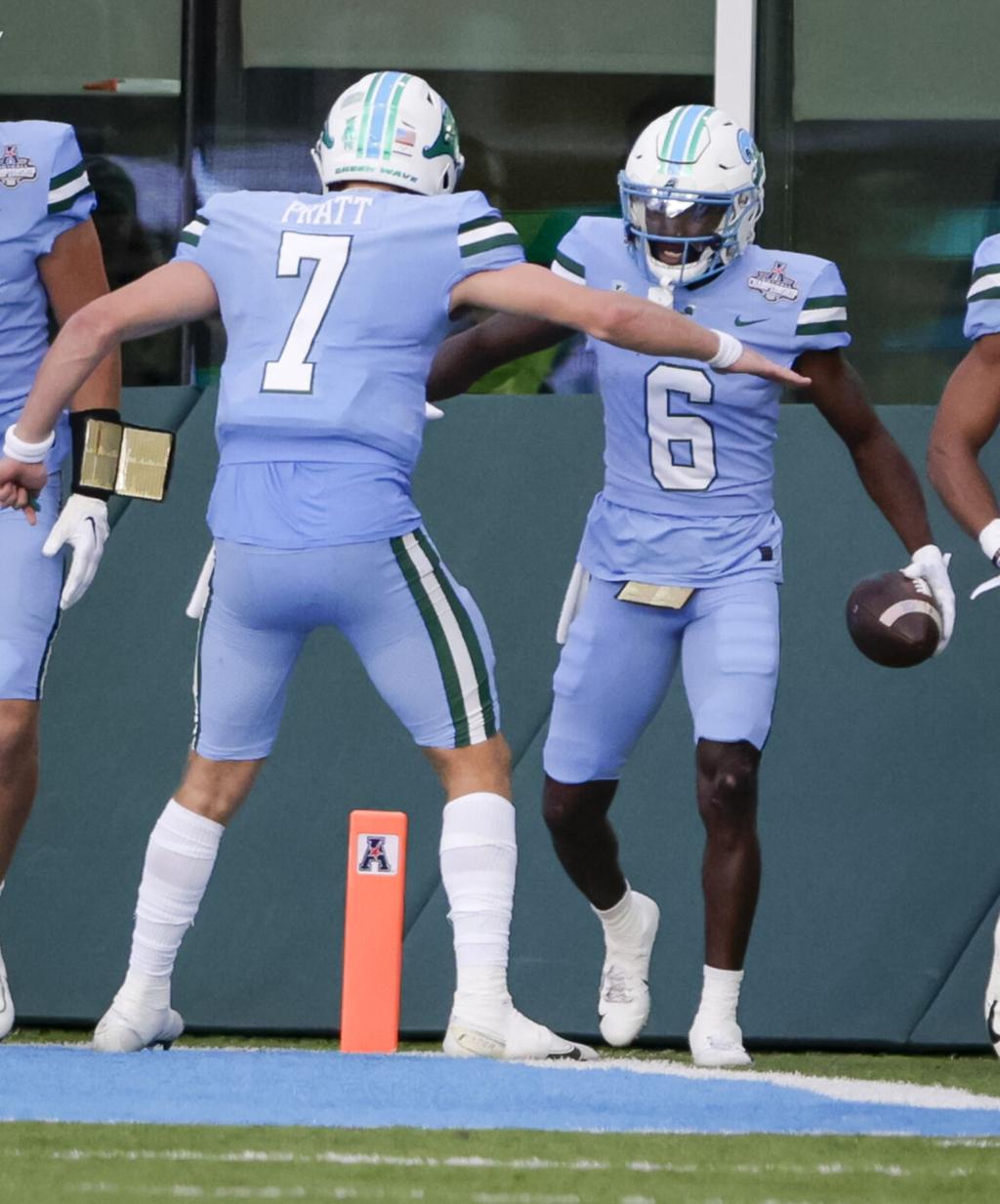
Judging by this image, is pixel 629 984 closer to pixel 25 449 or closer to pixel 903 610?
pixel 903 610

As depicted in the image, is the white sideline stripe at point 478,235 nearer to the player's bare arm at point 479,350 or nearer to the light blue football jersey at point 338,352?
the light blue football jersey at point 338,352

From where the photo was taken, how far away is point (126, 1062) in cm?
382

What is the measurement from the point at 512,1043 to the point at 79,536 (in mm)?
1167

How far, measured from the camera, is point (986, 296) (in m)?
4.63

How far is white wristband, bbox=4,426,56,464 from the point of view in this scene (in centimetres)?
412

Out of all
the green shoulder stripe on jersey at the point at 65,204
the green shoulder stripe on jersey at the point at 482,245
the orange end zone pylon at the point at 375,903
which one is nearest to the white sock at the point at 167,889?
the orange end zone pylon at the point at 375,903

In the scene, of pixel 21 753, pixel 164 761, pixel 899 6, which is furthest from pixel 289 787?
pixel 899 6

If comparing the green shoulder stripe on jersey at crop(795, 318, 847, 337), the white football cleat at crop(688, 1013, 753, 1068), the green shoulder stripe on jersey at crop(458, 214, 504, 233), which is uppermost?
the green shoulder stripe on jersey at crop(458, 214, 504, 233)

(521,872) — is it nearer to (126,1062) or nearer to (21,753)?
(21,753)

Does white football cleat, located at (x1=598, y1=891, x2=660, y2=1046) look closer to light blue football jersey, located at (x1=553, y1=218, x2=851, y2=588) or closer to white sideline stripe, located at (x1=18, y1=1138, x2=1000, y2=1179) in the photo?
light blue football jersey, located at (x1=553, y1=218, x2=851, y2=588)

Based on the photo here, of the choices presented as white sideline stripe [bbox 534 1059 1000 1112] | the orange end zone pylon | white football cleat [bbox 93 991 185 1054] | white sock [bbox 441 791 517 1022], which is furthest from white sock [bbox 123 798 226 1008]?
white sideline stripe [bbox 534 1059 1000 1112]

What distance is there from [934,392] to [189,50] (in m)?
2.01

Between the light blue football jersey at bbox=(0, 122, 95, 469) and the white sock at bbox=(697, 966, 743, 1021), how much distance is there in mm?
1534

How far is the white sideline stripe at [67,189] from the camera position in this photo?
4648 mm
